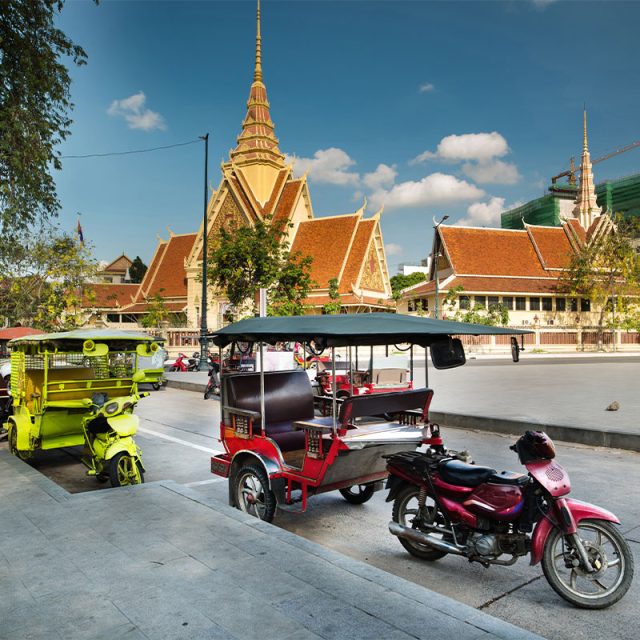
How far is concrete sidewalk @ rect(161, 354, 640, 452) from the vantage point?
9.98m

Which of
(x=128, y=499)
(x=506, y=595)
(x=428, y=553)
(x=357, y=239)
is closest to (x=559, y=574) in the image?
(x=506, y=595)

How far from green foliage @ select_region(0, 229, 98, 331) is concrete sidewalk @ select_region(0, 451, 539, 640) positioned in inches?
792

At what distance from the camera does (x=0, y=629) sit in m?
3.20

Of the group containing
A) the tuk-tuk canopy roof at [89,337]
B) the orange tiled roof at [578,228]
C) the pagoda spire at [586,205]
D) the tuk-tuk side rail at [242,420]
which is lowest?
the tuk-tuk side rail at [242,420]

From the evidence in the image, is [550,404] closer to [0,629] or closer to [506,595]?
[506,595]

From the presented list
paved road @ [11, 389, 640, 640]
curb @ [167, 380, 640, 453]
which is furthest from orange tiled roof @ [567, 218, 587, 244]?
paved road @ [11, 389, 640, 640]

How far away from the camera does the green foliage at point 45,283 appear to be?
23250 mm

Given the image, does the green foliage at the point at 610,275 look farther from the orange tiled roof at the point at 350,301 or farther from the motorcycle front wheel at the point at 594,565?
the motorcycle front wheel at the point at 594,565

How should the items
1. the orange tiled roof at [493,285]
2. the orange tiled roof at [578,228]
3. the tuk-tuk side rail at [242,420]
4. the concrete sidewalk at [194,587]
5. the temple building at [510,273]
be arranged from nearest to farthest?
the concrete sidewalk at [194,587] → the tuk-tuk side rail at [242,420] → the orange tiled roof at [493,285] → the temple building at [510,273] → the orange tiled roof at [578,228]

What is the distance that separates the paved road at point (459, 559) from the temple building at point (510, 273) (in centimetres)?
3849

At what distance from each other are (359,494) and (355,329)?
2460 millimetres

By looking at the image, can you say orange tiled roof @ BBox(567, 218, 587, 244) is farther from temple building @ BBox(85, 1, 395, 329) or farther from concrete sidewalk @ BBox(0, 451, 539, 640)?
concrete sidewalk @ BBox(0, 451, 539, 640)

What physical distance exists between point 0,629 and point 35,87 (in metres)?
8.72

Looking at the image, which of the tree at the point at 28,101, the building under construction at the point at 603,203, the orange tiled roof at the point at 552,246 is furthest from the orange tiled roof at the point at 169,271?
the building under construction at the point at 603,203
